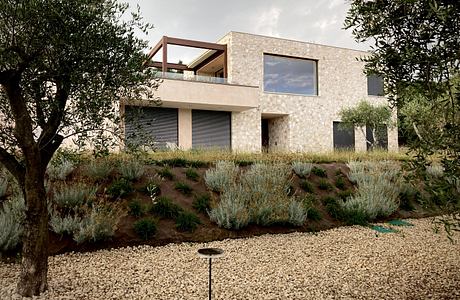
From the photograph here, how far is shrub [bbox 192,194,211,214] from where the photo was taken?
252 inches

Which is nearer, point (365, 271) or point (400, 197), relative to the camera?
point (365, 271)

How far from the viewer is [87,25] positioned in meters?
3.23

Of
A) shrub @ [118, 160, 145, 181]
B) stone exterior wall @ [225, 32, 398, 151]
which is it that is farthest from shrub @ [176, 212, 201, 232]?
stone exterior wall @ [225, 32, 398, 151]

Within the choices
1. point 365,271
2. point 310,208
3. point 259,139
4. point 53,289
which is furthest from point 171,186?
point 259,139

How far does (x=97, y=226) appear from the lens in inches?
195

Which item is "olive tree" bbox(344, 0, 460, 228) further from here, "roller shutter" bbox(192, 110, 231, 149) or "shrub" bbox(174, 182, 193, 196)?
"roller shutter" bbox(192, 110, 231, 149)

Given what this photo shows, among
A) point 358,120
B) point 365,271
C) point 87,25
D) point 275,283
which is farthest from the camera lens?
point 358,120

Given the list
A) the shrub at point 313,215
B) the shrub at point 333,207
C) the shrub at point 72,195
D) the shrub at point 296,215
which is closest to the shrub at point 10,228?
the shrub at point 72,195

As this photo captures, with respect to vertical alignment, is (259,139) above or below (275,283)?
above

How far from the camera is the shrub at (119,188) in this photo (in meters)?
6.20

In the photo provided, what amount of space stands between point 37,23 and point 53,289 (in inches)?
104

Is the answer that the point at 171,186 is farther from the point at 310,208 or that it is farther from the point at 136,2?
the point at 136,2

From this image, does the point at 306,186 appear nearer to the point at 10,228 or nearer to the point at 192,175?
the point at 192,175

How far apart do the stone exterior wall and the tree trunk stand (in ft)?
51.5
